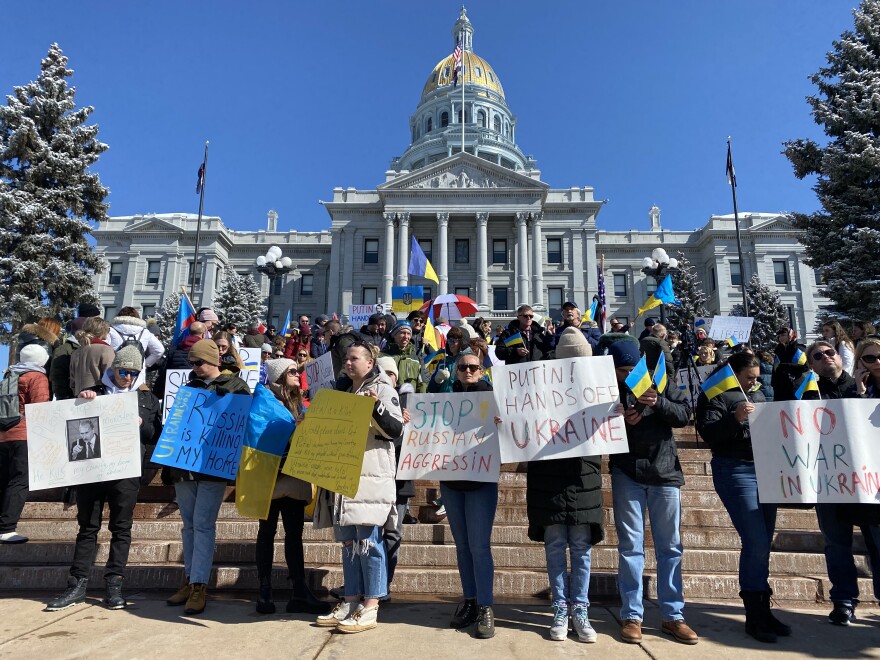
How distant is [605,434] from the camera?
422 centimetres

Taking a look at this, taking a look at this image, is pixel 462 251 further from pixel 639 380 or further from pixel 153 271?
pixel 639 380

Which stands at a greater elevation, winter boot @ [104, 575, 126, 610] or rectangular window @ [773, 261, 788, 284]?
rectangular window @ [773, 261, 788, 284]

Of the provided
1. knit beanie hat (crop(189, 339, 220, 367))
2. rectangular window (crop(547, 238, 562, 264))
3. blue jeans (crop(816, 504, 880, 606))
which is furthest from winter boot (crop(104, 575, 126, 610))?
rectangular window (crop(547, 238, 562, 264))

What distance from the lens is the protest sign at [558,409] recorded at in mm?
4238

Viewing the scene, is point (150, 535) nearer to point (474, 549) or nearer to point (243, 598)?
point (243, 598)

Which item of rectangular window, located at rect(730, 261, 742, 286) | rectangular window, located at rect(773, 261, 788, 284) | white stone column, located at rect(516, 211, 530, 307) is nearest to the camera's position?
white stone column, located at rect(516, 211, 530, 307)

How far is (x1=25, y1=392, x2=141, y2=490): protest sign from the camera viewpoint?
4926 millimetres

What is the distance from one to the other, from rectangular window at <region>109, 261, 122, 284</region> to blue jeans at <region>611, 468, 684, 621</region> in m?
61.4

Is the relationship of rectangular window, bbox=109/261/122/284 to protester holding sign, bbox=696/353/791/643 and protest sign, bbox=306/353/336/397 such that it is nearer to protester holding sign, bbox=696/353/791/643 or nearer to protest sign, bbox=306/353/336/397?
protest sign, bbox=306/353/336/397

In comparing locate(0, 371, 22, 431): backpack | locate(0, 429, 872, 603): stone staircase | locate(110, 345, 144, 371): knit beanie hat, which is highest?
locate(110, 345, 144, 371): knit beanie hat

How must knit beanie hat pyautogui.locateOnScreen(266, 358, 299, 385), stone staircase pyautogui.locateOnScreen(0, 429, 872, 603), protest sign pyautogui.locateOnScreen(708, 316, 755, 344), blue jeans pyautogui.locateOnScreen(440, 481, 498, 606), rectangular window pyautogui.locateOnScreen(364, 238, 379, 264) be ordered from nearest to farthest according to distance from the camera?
blue jeans pyautogui.locateOnScreen(440, 481, 498, 606), stone staircase pyautogui.locateOnScreen(0, 429, 872, 603), knit beanie hat pyautogui.locateOnScreen(266, 358, 299, 385), protest sign pyautogui.locateOnScreen(708, 316, 755, 344), rectangular window pyautogui.locateOnScreen(364, 238, 379, 264)

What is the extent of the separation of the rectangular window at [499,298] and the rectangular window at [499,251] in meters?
2.66

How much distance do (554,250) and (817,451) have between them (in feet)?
164

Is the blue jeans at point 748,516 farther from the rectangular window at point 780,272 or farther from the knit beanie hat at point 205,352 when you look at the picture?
the rectangular window at point 780,272
